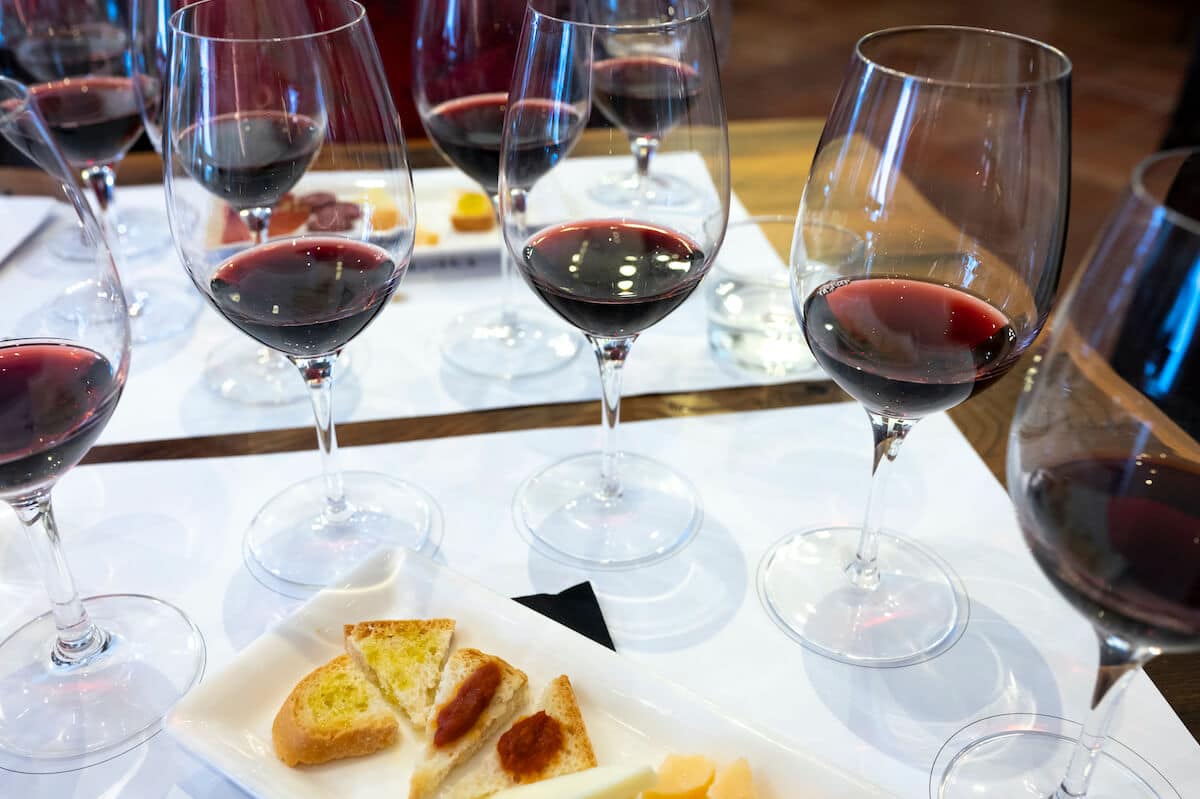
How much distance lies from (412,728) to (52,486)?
34 cm

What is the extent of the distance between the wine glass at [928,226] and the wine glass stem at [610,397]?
0.20m

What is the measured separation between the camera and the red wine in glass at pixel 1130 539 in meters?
0.53

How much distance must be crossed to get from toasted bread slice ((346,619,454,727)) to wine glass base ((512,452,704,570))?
18 centimetres

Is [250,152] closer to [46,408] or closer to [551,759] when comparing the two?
[46,408]

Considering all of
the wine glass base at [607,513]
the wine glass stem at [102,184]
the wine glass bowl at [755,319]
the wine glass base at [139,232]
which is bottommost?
the wine glass base at [607,513]

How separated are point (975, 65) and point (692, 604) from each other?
527 mm

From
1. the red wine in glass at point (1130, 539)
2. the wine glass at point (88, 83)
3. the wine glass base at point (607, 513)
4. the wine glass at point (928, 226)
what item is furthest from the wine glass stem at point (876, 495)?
the wine glass at point (88, 83)

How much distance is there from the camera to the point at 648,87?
0.83m

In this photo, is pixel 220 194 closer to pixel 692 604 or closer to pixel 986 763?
pixel 692 604

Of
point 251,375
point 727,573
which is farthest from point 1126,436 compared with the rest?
point 251,375

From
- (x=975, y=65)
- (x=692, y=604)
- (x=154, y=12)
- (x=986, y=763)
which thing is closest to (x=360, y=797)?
(x=692, y=604)

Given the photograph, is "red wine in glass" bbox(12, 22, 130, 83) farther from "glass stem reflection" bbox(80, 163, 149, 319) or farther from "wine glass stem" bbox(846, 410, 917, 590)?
"wine glass stem" bbox(846, 410, 917, 590)

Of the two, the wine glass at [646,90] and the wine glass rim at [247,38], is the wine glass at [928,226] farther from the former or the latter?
the wine glass rim at [247,38]

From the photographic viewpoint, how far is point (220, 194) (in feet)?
2.96
